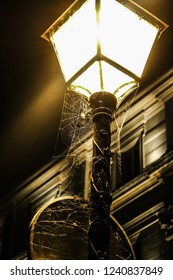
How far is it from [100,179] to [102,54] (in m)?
1.26

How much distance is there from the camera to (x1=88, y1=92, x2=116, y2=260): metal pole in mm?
5078

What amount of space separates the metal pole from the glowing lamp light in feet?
0.61

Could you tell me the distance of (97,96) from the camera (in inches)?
238

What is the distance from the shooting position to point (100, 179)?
5457mm

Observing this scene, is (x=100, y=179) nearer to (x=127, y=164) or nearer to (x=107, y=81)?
(x=107, y=81)

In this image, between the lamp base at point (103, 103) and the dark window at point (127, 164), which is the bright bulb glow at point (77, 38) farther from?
the dark window at point (127, 164)

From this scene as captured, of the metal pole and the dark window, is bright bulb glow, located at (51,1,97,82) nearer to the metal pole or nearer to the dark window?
the metal pole

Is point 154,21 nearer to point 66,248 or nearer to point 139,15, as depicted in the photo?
point 139,15

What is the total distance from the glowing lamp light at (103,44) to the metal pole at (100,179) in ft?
0.61

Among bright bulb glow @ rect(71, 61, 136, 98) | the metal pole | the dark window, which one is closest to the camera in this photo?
the metal pole

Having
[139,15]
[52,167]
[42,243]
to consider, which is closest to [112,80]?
[139,15]

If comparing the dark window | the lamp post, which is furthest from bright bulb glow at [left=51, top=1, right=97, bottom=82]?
the dark window

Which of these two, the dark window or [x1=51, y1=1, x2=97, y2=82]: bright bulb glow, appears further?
the dark window

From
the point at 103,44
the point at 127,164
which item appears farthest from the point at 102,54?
the point at 127,164
